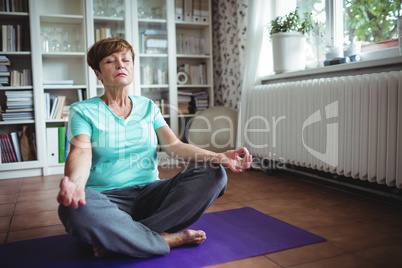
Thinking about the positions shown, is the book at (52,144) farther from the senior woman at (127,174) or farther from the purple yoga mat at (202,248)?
the senior woman at (127,174)

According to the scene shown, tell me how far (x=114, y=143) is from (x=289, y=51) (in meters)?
1.84

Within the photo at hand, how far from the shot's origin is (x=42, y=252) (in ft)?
4.86

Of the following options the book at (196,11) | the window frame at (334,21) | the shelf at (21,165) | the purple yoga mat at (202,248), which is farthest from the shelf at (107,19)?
the purple yoga mat at (202,248)

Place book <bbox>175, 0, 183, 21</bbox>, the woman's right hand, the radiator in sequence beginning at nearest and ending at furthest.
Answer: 1. the woman's right hand
2. the radiator
3. book <bbox>175, 0, 183, 21</bbox>

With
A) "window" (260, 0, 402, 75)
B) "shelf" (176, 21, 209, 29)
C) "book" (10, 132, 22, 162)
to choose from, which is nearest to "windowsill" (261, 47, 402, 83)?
"window" (260, 0, 402, 75)

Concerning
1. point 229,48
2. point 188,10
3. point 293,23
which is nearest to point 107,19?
point 188,10

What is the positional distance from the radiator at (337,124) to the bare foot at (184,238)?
112 centimetres

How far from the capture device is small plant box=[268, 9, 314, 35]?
277 centimetres

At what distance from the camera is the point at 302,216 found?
6.20 feet

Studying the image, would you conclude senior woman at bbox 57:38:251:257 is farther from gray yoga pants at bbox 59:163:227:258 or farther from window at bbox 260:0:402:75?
window at bbox 260:0:402:75

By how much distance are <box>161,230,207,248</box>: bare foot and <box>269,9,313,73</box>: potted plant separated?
1.83m

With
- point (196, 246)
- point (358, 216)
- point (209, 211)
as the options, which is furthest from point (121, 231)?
point (358, 216)

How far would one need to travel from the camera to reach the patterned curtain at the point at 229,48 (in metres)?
3.53

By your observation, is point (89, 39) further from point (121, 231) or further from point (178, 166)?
point (121, 231)
